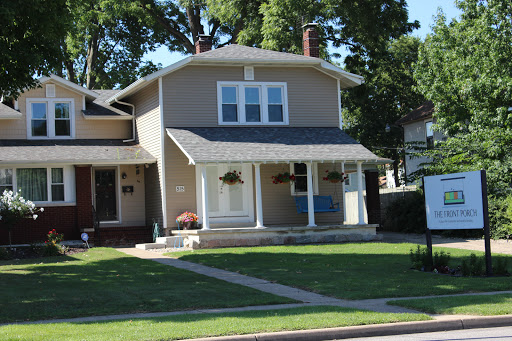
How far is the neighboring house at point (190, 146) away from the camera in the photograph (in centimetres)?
2212

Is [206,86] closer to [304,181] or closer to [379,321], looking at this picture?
[304,181]

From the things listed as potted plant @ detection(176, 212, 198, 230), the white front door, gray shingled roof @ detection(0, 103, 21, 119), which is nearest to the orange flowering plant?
potted plant @ detection(176, 212, 198, 230)

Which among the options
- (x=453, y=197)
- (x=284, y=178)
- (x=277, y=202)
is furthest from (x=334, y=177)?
(x=453, y=197)

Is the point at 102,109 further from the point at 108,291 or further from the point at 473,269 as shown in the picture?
the point at 473,269

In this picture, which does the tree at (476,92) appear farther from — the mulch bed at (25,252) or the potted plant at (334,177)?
the mulch bed at (25,252)

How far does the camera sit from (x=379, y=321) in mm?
8727

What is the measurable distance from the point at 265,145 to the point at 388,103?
2575 cm

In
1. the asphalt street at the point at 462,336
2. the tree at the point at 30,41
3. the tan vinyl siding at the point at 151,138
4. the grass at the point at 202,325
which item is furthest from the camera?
the tan vinyl siding at the point at 151,138

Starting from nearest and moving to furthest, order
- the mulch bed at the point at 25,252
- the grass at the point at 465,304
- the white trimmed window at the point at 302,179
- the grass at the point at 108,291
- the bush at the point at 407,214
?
the grass at the point at 465,304, the grass at the point at 108,291, the mulch bed at the point at 25,252, the white trimmed window at the point at 302,179, the bush at the point at 407,214

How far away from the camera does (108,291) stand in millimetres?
11734

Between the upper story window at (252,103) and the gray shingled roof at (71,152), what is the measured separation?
3386mm

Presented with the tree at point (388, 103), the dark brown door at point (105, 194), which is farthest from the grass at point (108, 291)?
the tree at point (388, 103)

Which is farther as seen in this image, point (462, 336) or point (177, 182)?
point (177, 182)

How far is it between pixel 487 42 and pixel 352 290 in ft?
55.1
